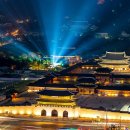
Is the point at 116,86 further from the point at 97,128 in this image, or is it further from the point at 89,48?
the point at 89,48

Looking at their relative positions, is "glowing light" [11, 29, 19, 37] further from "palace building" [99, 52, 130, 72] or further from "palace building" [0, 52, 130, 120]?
"palace building" [99, 52, 130, 72]

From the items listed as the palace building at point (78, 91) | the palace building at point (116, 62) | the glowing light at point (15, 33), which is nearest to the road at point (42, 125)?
the palace building at point (78, 91)

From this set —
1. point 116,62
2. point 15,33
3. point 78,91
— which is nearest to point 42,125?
point 78,91

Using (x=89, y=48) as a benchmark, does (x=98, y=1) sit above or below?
above

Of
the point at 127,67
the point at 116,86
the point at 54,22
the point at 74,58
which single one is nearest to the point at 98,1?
the point at 54,22

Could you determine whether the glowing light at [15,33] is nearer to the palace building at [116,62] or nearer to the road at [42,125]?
the palace building at [116,62]

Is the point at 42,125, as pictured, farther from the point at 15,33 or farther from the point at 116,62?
the point at 15,33
